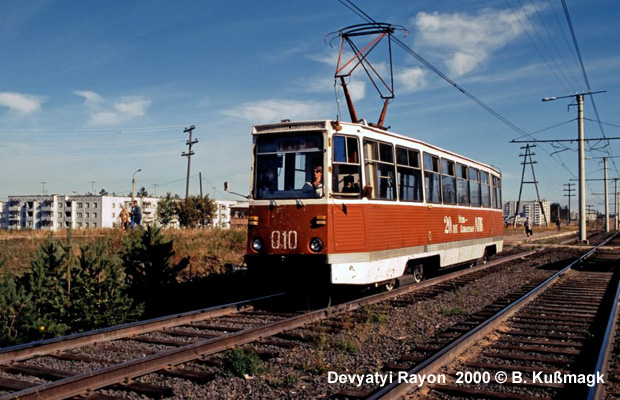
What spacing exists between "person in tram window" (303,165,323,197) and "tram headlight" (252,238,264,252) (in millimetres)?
1260

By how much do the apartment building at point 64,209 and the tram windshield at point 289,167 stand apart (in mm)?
123860

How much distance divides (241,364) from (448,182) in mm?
9583

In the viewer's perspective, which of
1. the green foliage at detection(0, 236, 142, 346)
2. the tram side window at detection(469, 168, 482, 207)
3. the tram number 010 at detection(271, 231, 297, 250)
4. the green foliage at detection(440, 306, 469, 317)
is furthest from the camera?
the tram side window at detection(469, 168, 482, 207)

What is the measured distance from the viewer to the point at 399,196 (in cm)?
1141

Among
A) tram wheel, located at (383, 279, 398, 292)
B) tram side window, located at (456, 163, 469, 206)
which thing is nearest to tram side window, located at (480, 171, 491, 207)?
tram side window, located at (456, 163, 469, 206)

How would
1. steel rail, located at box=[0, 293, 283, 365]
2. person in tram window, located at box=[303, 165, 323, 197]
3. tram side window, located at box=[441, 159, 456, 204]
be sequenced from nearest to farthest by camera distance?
steel rail, located at box=[0, 293, 283, 365], person in tram window, located at box=[303, 165, 323, 197], tram side window, located at box=[441, 159, 456, 204]

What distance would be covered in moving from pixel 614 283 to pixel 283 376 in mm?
10805

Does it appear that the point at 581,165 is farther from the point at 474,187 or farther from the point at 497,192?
the point at 474,187

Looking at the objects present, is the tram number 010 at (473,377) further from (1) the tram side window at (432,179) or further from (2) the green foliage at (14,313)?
(1) the tram side window at (432,179)

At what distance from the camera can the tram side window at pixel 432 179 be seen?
12.8 metres

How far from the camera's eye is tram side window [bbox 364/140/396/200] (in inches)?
405

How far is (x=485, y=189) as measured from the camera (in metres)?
18.4

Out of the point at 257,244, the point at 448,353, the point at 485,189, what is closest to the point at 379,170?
the point at 257,244

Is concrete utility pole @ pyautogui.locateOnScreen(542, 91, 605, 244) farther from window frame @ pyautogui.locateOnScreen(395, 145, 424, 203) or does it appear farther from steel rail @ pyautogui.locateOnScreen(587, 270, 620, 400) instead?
steel rail @ pyautogui.locateOnScreen(587, 270, 620, 400)
